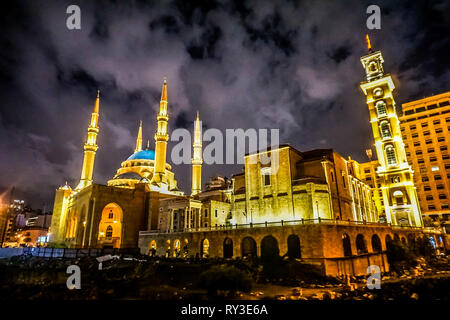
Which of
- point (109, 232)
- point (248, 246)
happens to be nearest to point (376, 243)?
point (248, 246)

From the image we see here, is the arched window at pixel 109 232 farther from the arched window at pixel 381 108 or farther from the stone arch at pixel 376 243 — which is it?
the arched window at pixel 381 108

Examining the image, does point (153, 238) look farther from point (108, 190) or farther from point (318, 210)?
point (318, 210)

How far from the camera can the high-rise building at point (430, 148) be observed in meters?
53.0

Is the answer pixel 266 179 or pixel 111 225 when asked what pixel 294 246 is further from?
pixel 111 225

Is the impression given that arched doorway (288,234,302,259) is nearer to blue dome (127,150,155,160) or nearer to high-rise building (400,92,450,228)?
high-rise building (400,92,450,228)

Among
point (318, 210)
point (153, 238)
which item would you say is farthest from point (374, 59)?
point (153, 238)

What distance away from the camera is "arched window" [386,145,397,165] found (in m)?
45.3

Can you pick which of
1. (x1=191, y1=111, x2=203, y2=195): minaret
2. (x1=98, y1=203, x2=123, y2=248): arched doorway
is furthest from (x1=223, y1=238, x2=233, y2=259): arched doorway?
(x1=191, y1=111, x2=203, y2=195): minaret

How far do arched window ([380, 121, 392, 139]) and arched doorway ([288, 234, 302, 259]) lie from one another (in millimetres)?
30653

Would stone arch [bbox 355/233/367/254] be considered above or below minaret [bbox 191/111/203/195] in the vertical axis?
below

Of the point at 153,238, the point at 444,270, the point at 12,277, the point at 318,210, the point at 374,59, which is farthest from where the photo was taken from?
the point at 374,59

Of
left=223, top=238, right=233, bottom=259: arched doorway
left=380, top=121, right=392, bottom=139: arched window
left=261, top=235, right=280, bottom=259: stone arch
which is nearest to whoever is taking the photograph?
left=261, top=235, right=280, bottom=259: stone arch

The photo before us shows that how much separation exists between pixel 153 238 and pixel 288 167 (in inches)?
858
